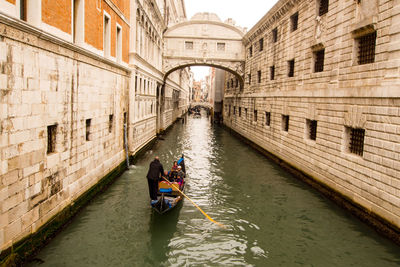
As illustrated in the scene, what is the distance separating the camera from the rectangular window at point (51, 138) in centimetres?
646

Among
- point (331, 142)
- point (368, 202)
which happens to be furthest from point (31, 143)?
point (331, 142)

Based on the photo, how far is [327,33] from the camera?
35.2ft

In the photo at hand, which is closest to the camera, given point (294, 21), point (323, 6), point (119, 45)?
point (323, 6)

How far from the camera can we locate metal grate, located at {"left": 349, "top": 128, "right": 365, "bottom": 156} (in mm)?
8578

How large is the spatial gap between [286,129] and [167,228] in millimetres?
9552

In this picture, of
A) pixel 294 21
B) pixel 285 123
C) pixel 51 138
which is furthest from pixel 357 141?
pixel 51 138

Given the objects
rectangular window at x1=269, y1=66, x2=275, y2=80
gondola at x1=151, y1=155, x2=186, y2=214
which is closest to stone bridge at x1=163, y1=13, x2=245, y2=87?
rectangular window at x1=269, y1=66, x2=275, y2=80

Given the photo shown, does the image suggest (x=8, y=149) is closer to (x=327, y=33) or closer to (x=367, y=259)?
(x=367, y=259)

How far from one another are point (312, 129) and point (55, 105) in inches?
374

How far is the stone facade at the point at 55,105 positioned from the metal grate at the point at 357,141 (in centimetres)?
780

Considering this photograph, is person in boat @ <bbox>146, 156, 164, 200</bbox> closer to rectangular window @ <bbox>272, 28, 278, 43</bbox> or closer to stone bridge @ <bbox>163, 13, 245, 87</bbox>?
rectangular window @ <bbox>272, 28, 278, 43</bbox>

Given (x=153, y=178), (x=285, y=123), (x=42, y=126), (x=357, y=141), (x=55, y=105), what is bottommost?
(x=153, y=178)

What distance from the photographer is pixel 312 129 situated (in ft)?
39.7

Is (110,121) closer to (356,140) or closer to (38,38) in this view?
(38,38)
